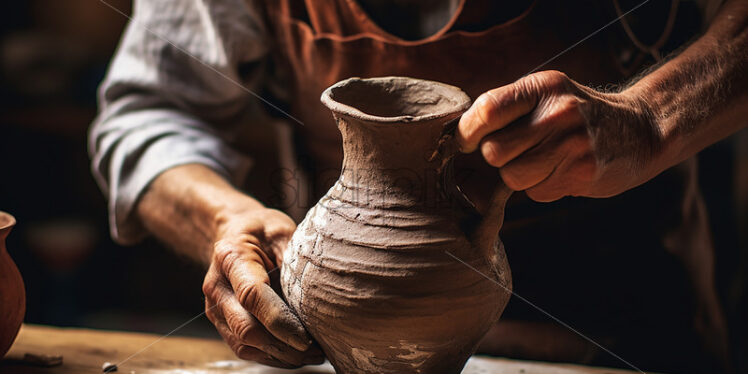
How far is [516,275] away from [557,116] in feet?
2.28

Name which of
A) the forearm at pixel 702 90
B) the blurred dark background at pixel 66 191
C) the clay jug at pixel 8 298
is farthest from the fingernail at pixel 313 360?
the blurred dark background at pixel 66 191

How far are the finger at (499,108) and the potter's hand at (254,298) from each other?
1.68 ft

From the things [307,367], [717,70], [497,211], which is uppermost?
[717,70]

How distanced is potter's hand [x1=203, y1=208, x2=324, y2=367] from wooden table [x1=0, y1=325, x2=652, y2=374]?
14cm

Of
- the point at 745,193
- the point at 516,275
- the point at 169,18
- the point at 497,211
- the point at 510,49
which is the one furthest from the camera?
the point at 745,193

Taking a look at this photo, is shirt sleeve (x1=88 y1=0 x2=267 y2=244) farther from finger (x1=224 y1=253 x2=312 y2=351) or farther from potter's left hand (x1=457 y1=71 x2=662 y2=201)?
potter's left hand (x1=457 y1=71 x2=662 y2=201)

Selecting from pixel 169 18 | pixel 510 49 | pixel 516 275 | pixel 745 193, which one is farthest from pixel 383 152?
pixel 745 193

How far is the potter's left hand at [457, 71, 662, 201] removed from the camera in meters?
1.03

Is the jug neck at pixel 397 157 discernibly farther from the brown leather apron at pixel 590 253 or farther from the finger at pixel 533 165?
the brown leather apron at pixel 590 253

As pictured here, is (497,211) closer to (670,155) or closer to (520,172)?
(520,172)

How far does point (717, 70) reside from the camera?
1.27 metres

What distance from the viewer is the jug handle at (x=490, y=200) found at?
1.13 meters

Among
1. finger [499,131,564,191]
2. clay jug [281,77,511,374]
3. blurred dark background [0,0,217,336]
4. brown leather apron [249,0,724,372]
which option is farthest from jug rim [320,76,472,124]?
blurred dark background [0,0,217,336]

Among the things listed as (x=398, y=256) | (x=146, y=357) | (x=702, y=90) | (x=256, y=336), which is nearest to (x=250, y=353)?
(x=256, y=336)
